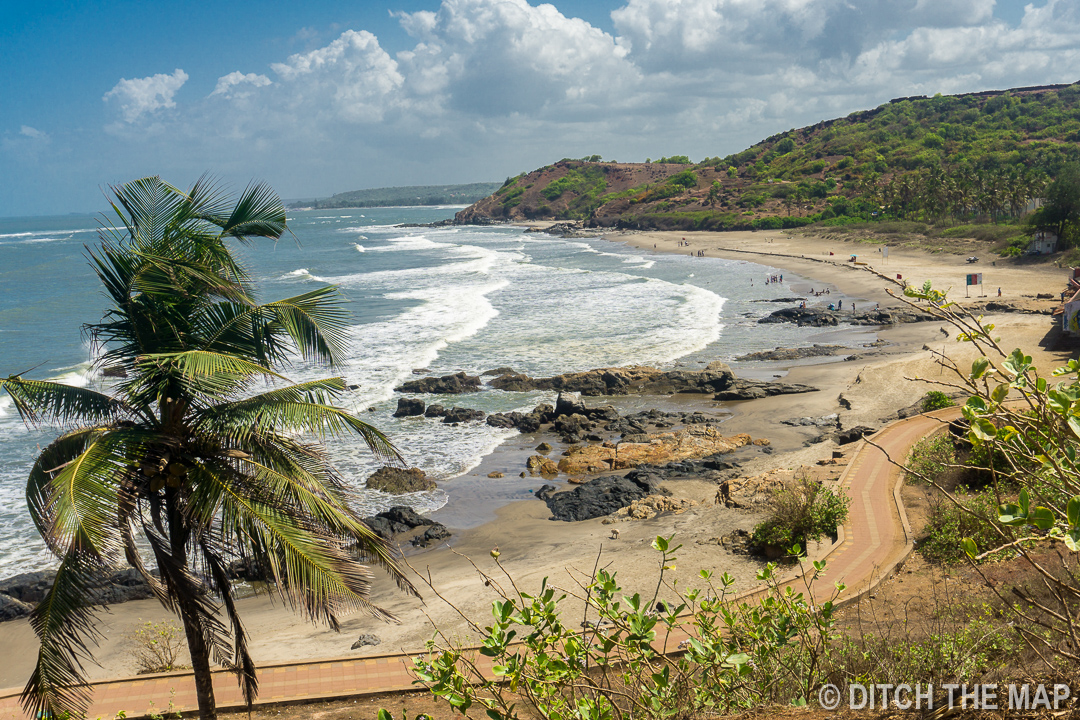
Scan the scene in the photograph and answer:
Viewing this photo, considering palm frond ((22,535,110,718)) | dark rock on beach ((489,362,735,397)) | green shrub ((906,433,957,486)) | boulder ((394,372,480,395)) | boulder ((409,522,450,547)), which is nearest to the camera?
palm frond ((22,535,110,718))

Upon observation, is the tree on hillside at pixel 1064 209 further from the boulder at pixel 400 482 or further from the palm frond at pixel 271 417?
the palm frond at pixel 271 417

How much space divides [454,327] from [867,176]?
7760cm

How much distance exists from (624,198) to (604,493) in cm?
11355

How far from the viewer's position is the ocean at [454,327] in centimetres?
2102

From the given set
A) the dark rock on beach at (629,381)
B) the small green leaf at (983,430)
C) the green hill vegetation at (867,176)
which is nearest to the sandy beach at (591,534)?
the small green leaf at (983,430)

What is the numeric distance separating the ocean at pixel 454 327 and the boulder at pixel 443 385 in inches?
21.8

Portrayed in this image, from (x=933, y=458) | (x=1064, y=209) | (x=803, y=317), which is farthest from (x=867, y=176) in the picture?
(x=933, y=458)

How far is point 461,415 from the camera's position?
78.8ft

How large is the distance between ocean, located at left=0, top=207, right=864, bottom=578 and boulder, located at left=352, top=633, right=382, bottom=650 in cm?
495

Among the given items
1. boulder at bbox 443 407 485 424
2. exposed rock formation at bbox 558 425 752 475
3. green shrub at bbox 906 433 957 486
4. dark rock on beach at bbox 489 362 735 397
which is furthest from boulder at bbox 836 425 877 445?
boulder at bbox 443 407 485 424

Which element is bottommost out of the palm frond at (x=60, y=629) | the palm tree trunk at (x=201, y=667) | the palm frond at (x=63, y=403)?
the palm tree trunk at (x=201, y=667)

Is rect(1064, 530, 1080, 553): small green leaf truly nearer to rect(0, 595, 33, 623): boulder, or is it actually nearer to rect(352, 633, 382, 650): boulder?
rect(352, 633, 382, 650): boulder

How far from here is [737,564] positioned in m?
11.8

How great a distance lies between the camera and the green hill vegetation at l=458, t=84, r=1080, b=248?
232 feet
